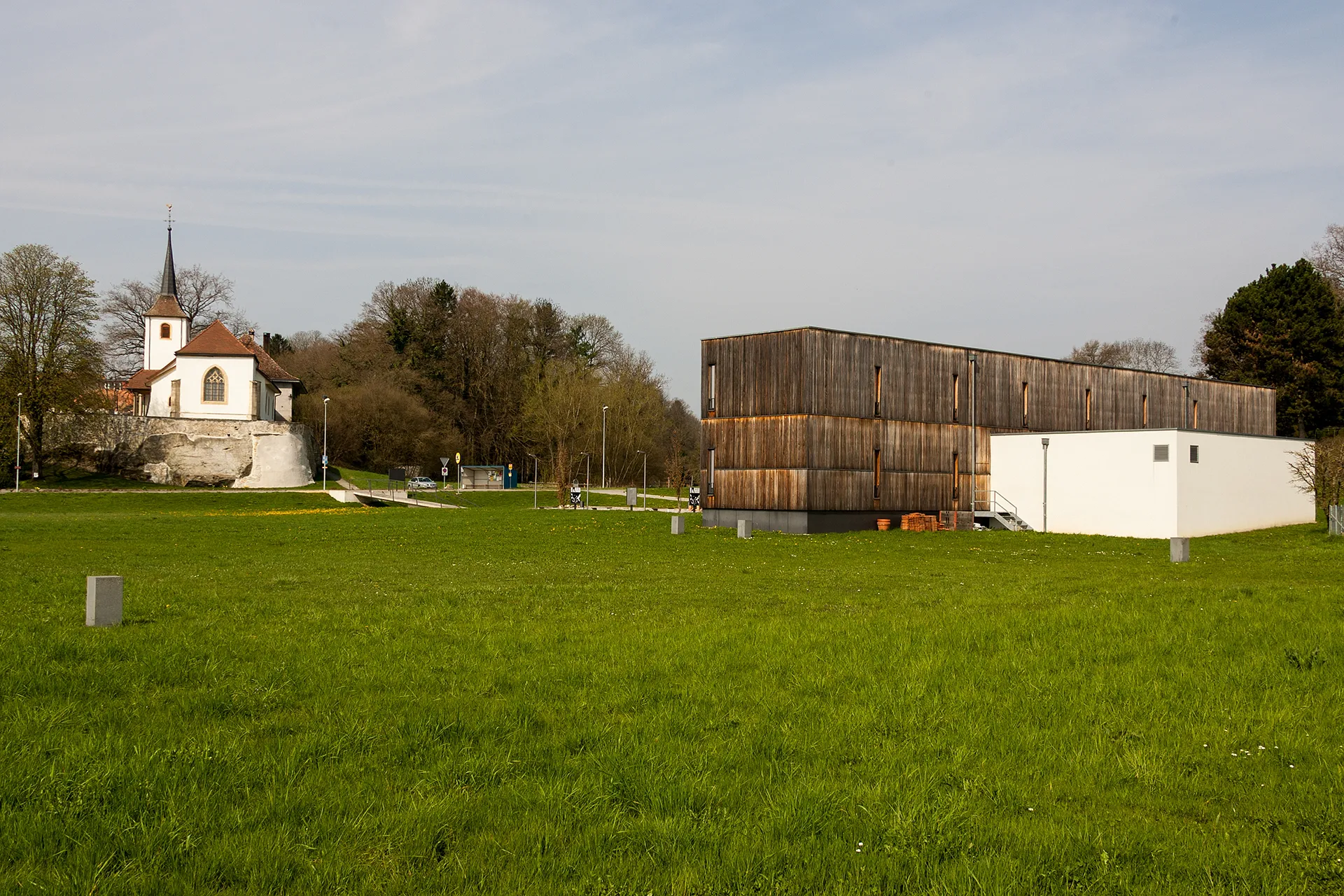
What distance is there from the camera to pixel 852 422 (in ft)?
149

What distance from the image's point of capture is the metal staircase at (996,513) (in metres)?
47.9

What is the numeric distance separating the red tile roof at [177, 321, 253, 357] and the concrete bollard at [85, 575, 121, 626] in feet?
241

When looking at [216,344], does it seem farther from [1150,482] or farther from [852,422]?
[1150,482]

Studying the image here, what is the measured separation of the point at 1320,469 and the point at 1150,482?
501 inches

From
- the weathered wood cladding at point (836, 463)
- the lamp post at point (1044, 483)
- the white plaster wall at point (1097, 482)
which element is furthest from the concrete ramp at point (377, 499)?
the lamp post at point (1044, 483)

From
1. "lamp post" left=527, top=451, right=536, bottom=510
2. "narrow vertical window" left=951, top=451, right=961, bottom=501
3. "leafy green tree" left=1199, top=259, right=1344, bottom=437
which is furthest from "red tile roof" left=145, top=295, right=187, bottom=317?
"leafy green tree" left=1199, top=259, right=1344, bottom=437

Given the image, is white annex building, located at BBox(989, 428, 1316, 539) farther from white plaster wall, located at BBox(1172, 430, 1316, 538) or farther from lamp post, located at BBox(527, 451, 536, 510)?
lamp post, located at BBox(527, 451, 536, 510)

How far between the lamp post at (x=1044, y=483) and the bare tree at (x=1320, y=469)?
10.1 metres

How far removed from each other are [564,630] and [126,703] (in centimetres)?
510

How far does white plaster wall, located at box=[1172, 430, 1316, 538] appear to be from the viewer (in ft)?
139

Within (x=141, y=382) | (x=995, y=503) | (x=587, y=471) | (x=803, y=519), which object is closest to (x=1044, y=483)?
(x=995, y=503)

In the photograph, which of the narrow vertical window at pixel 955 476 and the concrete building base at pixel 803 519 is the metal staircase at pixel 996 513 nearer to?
the narrow vertical window at pixel 955 476

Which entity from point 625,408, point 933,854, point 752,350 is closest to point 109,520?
point 752,350

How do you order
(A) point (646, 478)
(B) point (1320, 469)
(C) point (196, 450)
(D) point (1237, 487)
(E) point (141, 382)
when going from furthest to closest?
(A) point (646, 478)
(E) point (141, 382)
(C) point (196, 450)
(B) point (1320, 469)
(D) point (1237, 487)
